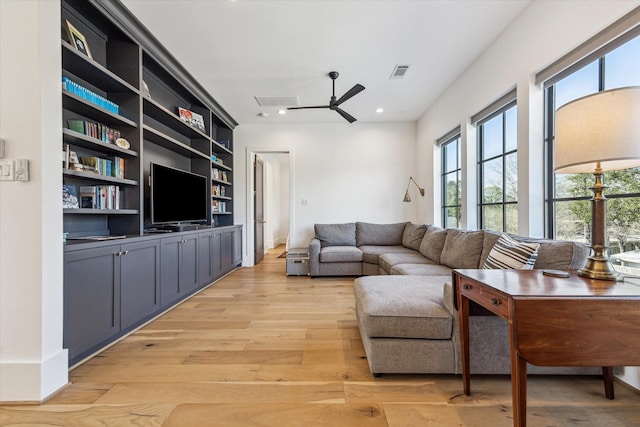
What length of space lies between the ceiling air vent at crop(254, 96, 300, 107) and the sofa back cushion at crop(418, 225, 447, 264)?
106 inches

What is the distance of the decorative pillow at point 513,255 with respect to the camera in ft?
5.39

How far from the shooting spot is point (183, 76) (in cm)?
321

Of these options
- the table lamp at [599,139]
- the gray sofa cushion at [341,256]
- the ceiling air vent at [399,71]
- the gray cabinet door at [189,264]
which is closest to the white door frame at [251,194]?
the gray sofa cushion at [341,256]

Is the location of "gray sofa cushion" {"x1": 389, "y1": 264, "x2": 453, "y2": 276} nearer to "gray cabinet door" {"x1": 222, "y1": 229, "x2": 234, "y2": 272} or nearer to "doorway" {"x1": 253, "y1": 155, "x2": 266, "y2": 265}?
"gray cabinet door" {"x1": 222, "y1": 229, "x2": 234, "y2": 272}

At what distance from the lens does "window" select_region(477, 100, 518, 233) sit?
2.66m

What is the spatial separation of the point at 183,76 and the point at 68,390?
10.3 feet

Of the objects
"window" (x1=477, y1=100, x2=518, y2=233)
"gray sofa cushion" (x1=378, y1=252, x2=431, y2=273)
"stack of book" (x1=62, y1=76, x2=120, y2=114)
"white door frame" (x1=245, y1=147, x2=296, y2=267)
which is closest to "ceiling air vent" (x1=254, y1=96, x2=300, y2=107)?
"white door frame" (x1=245, y1=147, x2=296, y2=267)

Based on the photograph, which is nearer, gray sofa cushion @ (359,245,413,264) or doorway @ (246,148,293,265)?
gray sofa cushion @ (359,245,413,264)

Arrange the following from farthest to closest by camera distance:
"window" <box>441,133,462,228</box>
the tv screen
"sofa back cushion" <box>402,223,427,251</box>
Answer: "sofa back cushion" <box>402,223,427,251</box>, "window" <box>441,133,462,228</box>, the tv screen

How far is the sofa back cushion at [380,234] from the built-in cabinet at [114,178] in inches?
99.5

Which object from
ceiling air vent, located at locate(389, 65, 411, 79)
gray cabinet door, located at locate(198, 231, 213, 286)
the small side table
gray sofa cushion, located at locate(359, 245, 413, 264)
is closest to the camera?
ceiling air vent, located at locate(389, 65, 411, 79)

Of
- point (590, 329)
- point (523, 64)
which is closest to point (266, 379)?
point (590, 329)

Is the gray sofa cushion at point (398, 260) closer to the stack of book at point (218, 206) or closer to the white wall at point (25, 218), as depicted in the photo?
the stack of book at point (218, 206)

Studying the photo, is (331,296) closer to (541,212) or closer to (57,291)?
(541,212)
